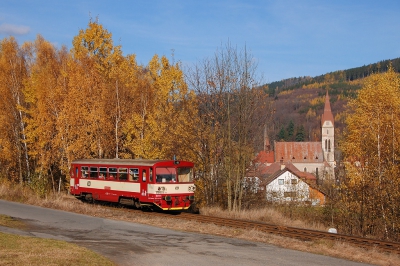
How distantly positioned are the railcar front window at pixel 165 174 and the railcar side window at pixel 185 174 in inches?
16.2

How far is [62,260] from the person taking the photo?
33.6 feet

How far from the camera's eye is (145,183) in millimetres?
21797

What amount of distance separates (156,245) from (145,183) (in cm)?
867

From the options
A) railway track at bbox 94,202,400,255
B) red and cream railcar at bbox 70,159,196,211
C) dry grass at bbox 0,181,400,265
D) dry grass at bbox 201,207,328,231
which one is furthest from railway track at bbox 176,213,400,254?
red and cream railcar at bbox 70,159,196,211

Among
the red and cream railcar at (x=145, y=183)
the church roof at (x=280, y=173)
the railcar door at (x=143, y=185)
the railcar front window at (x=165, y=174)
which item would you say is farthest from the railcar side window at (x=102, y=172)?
the church roof at (x=280, y=173)

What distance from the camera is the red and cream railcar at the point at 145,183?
846 inches

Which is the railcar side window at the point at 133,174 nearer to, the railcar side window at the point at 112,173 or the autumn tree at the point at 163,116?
the railcar side window at the point at 112,173

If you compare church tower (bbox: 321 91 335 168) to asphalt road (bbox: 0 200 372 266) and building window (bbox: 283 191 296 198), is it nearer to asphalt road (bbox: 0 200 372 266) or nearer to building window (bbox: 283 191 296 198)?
building window (bbox: 283 191 296 198)

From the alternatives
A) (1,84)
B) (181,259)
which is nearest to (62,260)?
(181,259)

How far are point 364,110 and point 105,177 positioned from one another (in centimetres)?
1719

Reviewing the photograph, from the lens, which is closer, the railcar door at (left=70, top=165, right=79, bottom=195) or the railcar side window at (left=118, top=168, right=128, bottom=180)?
the railcar side window at (left=118, top=168, right=128, bottom=180)

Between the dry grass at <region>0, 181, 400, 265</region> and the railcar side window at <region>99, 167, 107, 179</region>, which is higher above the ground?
the railcar side window at <region>99, 167, 107, 179</region>

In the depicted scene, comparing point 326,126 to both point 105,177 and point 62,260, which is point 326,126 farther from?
point 62,260

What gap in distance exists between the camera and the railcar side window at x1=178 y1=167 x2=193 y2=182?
880 inches
